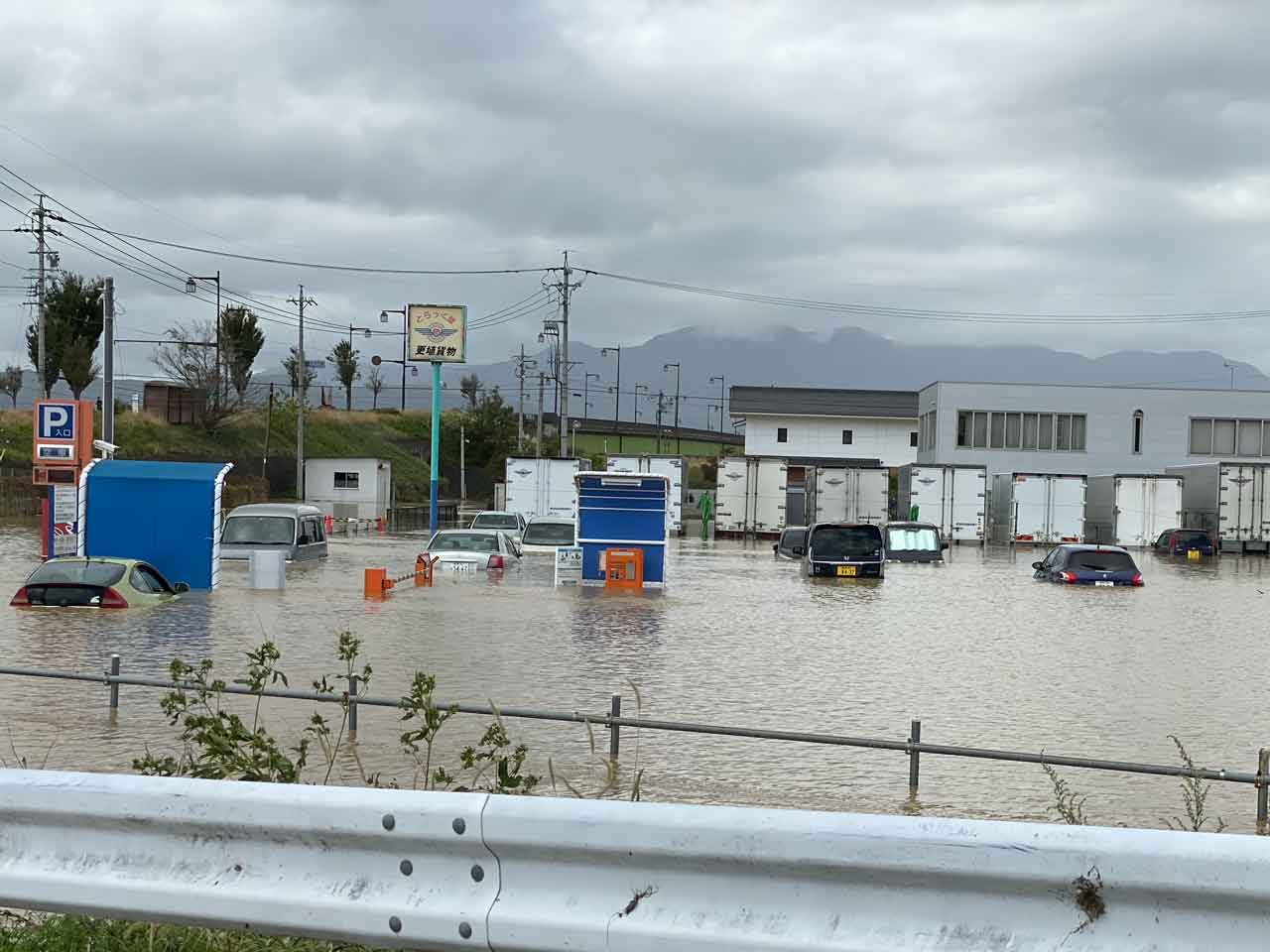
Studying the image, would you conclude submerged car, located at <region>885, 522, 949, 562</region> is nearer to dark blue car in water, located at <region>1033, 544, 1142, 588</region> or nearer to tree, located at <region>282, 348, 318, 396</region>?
dark blue car in water, located at <region>1033, 544, 1142, 588</region>

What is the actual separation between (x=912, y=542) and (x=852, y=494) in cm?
1327

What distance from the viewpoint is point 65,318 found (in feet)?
266

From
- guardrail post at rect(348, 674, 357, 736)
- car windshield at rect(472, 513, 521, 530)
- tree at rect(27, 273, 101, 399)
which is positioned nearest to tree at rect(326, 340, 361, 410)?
tree at rect(27, 273, 101, 399)

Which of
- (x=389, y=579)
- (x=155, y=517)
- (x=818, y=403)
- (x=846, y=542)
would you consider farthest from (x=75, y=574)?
(x=818, y=403)

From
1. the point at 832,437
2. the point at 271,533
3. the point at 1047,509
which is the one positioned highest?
the point at 832,437

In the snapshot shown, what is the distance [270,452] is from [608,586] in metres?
58.7

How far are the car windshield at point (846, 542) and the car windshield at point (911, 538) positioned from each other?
11.3m

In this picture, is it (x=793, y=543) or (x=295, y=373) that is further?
(x=295, y=373)

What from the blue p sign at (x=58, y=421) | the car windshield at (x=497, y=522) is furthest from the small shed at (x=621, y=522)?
the car windshield at (x=497, y=522)

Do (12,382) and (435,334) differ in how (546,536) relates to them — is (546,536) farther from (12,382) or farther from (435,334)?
(12,382)

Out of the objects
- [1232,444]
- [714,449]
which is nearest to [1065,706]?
[1232,444]

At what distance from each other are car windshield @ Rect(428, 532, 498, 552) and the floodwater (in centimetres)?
112

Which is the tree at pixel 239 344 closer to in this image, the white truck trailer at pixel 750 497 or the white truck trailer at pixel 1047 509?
the white truck trailer at pixel 750 497

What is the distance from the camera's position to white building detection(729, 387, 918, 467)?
10875 cm
